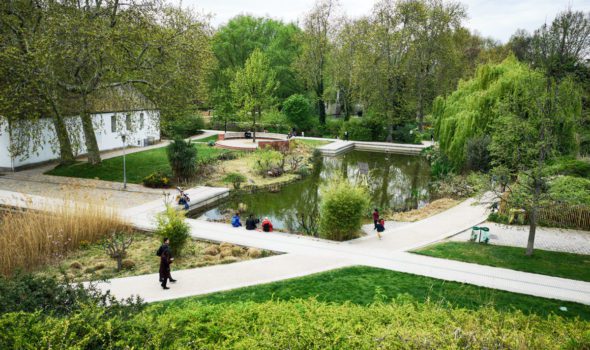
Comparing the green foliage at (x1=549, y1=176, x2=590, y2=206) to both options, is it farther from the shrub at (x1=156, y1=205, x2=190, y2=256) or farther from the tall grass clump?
the tall grass clump

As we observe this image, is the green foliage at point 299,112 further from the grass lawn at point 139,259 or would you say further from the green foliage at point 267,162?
the grass lawn at point 139,259

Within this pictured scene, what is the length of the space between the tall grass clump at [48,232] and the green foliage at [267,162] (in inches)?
456

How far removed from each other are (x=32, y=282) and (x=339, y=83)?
44662 millimetres

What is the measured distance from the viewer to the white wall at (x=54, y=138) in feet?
74.2

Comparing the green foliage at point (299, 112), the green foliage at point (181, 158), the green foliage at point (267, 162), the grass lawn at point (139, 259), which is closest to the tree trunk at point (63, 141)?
the green foliage at point (181, 158)

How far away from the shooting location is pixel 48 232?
12.9 metres

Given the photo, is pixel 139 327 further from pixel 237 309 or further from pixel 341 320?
pixel 341 320

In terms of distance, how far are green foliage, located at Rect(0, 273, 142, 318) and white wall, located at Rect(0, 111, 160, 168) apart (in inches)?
624

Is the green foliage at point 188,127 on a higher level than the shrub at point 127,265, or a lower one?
higher

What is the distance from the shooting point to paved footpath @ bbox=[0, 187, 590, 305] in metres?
11.0

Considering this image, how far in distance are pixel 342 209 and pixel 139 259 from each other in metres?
6.79

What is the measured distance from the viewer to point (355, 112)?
188 ft

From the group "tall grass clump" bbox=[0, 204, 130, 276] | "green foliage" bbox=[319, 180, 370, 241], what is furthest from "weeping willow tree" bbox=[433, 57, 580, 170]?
"tall grass clump" bbox=[0, 204, 130, 276]

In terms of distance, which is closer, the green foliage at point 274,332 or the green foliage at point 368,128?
the green foliage at point 274,332
